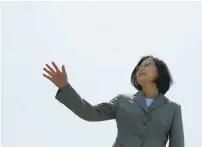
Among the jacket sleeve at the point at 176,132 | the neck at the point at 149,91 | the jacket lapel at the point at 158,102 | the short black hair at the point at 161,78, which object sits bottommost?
the jacket sleeve at the point at 176,132

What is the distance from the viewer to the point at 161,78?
4.23m

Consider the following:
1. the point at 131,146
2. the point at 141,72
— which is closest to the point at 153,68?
the point at 141,72

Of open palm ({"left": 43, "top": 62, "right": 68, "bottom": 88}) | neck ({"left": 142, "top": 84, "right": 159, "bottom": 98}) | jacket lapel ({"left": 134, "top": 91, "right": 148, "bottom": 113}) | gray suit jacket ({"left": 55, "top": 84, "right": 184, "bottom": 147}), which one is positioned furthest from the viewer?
neck ({"left": 142, "top": 84, "right": 159, "bottom": 98})

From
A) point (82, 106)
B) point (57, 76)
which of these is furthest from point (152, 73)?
point (57, 76)

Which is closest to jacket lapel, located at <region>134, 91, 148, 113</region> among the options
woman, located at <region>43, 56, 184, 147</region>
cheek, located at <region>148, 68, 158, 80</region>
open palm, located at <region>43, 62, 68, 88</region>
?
woman, located at <region>43, 56, 184, 147</region>

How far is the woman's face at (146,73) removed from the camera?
13.6 ft

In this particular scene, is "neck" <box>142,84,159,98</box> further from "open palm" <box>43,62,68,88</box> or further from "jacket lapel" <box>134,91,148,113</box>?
"open palm" <box>43,62,68,88</box>

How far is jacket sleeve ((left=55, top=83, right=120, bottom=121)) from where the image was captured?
12.7 ft

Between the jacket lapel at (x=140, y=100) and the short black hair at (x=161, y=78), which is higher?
the short black hair at (x=161, y=78)

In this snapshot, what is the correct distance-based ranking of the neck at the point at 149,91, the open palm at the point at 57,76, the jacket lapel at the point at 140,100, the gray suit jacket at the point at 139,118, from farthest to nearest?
the neck at the point at 149,91
the jacket lapel at the point at 140,100
the gray suit jacket at the point at 139,118
the open palm at the point at 57,76

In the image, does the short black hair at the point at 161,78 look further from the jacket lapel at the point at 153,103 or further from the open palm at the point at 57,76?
the open palm at the point at 57,76

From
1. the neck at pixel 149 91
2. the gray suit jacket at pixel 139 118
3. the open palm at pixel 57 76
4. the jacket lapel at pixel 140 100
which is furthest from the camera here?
the neck at pixel 149 91

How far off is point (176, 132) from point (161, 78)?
0.44 meters

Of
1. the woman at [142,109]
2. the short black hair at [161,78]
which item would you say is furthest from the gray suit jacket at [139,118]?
the short black hair at [161,78]
